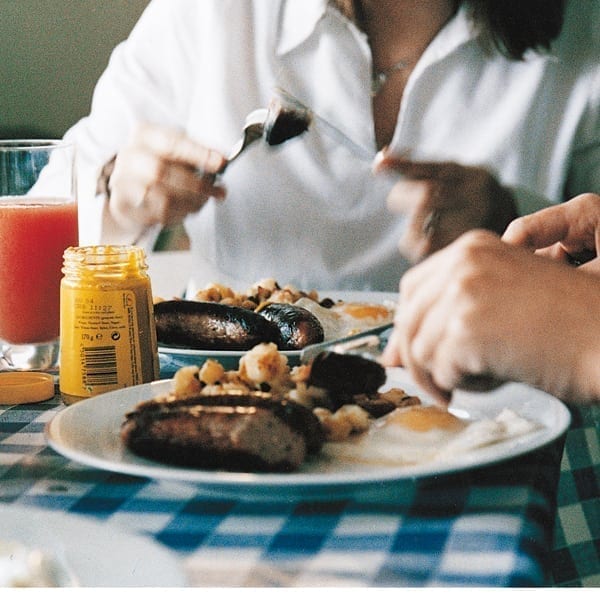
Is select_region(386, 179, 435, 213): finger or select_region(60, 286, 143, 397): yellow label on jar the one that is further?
select_region(386, 179, 435, 213): finger

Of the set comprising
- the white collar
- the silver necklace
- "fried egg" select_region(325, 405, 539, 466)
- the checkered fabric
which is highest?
the white collar

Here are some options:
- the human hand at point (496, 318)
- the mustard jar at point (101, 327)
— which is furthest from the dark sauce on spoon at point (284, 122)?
the human hand at point (496, 318)

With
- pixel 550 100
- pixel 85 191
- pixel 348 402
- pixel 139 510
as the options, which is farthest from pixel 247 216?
pixel 139 510

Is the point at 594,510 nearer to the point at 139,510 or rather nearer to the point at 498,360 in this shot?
the point at 498,360

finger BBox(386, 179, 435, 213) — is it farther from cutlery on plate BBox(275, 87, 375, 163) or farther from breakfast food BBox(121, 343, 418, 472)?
breakfast food BBox(121, 343, 418, 472)

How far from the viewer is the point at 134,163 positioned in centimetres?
105

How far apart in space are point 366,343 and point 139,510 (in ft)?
0.80

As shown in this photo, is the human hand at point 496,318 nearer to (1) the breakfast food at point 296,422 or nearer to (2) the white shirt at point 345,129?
(1) the breakfast food at point 296,422

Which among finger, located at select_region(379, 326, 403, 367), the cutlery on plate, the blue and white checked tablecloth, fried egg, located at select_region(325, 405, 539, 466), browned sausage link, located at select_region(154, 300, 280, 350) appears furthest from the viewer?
the cutlery on plate

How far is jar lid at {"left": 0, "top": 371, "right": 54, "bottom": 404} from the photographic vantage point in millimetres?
740

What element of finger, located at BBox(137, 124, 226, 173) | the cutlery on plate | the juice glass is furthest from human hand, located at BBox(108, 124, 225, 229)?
the cutlery on plate

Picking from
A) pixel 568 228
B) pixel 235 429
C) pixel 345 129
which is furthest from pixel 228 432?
pixel 345 129

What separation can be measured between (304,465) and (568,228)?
1.55 ft

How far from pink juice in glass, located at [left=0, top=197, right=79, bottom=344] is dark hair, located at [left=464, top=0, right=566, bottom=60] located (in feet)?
2.73
